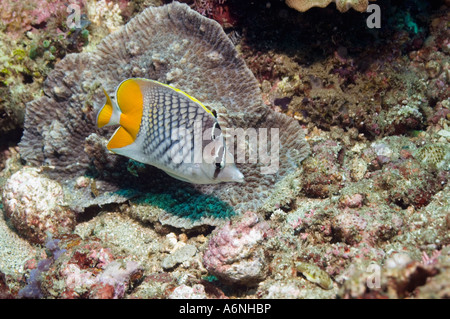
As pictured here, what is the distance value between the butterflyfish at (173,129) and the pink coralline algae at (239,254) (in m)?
0.51

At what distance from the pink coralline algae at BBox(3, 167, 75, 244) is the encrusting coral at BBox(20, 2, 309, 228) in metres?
0.32

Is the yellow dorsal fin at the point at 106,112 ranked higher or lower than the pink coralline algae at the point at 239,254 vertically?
higher

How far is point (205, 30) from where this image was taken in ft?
13.1

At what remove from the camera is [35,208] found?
3766mm

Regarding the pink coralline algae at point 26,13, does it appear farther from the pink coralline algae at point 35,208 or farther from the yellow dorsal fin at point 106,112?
the yellow dorsal fin at point 106,112

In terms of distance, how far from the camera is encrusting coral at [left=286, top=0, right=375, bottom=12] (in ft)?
12.3

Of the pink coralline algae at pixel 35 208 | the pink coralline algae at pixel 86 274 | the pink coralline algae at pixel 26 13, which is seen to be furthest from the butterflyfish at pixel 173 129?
the pink coralline algae at pixel 26 13

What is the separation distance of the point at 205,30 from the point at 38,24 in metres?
3.27

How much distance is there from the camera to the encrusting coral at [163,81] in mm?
3705

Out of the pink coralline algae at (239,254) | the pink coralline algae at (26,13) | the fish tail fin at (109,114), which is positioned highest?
the pink coralline algae at (26,13)

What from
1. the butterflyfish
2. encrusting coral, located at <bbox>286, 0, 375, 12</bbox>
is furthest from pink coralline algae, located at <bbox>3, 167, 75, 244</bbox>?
encrusting coral, located at <bbox>286, 0, 375, 12</bbox>

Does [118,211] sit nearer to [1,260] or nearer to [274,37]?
[1,260]

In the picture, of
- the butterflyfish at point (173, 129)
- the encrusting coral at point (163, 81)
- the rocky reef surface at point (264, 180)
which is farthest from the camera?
the encrusting coral at point (163, 81)
